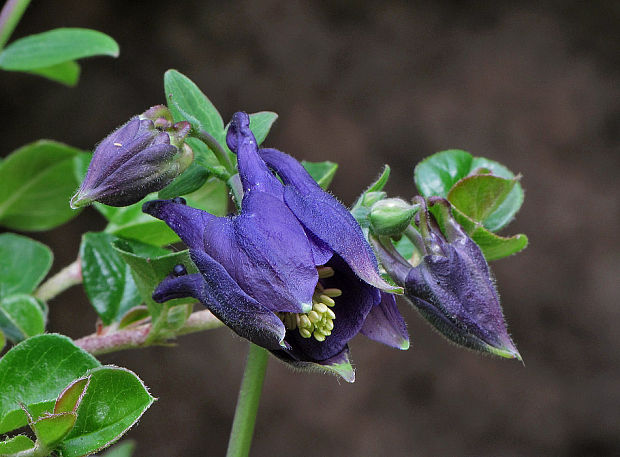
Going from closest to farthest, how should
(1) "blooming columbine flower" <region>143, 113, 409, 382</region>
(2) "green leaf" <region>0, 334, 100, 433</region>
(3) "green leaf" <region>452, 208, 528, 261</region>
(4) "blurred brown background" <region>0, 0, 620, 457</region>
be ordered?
(1) "blooming columbine flower" <region>143, 113, 409, 382</region> → (2) "green leaf" <region>0, 334, 100, 433</region> → (3) "green leaf" <region>452, 208, 528, 261</region> → (4) "blurred brown background" <region>0, 0, 620, 457</region>

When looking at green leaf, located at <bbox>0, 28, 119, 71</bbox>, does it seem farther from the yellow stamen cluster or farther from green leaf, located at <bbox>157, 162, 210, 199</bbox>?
the yellow stamen cluster

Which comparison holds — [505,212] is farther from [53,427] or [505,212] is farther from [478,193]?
[53,427]

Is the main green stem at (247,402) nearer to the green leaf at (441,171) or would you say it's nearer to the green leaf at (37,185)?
the green leaf at (441,171)

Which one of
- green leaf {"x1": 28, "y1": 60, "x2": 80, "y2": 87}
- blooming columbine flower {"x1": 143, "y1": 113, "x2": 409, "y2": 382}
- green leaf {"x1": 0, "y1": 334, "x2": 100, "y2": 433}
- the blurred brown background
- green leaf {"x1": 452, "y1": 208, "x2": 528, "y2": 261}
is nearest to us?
blooming columbine flower {"x1": 143, "y1": 113, "x2": 409, "y2": 382}

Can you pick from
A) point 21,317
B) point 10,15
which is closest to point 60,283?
point 21,317

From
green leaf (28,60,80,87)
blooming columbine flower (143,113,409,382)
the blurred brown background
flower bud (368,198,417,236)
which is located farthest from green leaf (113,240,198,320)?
the blurred brown background

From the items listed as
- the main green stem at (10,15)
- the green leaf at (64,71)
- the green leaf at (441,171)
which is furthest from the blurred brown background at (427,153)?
the green leaf at (441,171)
